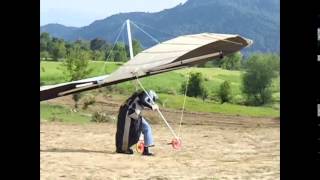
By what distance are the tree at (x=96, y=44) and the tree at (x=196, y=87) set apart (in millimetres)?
404

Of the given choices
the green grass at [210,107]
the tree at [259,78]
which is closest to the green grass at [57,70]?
the green grass at [210,107]

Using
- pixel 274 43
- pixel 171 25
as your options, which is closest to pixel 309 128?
Result: pixel 274 43

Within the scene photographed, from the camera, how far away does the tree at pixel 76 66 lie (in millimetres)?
2207

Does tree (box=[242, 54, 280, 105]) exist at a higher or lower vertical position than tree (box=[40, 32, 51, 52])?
lower

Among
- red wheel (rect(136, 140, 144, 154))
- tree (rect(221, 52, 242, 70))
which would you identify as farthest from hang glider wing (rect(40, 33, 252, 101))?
red wheel (rect(136, 140, 144, 154))

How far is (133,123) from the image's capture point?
2.28 metres

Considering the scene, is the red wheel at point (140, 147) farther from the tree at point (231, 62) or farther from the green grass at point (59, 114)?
the tree at point (231, 62)

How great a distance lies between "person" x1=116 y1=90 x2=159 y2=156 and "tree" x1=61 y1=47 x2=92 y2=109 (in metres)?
0.22

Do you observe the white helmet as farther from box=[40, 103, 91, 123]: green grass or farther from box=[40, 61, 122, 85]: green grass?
box=[40, 103, 91, 123]: green grass

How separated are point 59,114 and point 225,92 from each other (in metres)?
0.73

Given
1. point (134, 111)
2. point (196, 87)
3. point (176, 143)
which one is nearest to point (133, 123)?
point (134, 111)

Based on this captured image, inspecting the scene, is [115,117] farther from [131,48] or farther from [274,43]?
[274,43]

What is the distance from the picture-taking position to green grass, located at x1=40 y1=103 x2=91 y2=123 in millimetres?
2182

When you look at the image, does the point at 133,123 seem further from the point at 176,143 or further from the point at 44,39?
the point at 44,39
